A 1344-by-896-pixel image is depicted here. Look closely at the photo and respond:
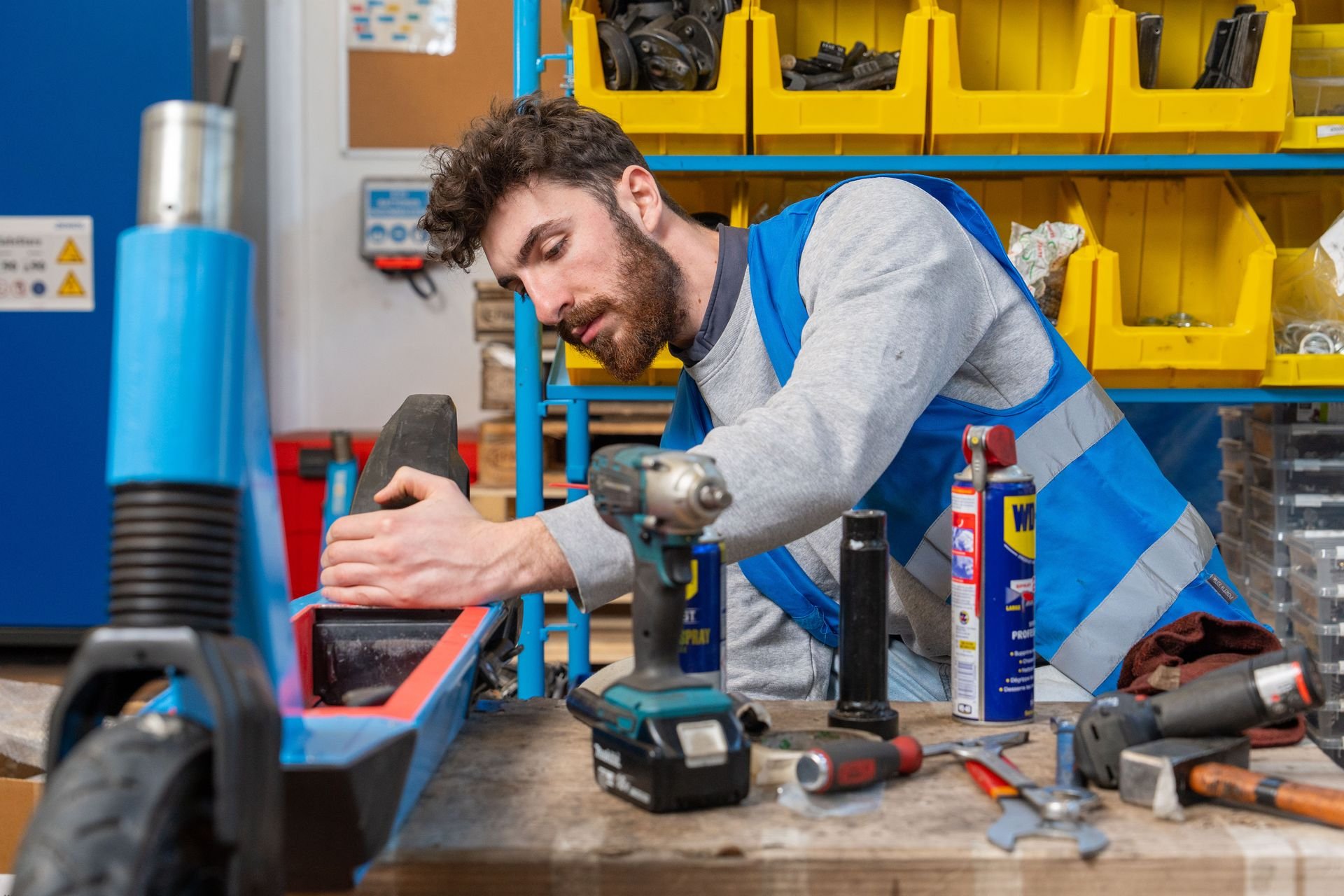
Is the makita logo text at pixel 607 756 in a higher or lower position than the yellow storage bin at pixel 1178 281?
lower

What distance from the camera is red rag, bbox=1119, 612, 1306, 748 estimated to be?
1.09 meters

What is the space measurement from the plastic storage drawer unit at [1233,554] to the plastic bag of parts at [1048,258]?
656 millimetres

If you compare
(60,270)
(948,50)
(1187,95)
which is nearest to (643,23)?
(948,50)

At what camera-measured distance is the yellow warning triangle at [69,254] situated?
9.91ft

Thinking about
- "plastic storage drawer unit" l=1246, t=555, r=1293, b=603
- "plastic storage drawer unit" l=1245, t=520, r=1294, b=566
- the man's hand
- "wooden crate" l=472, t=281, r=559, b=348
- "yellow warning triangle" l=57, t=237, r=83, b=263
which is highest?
"yellow warning triangle" l=57, t=237, r=83, b=263

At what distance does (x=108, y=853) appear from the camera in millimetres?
567

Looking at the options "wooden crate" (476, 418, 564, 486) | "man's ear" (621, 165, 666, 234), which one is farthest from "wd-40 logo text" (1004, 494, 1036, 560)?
"wooden crate" (476, 418, 564, 486)

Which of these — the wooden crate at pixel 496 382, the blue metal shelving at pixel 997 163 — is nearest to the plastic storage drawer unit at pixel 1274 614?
the blue metal shelving at pixel 997 163

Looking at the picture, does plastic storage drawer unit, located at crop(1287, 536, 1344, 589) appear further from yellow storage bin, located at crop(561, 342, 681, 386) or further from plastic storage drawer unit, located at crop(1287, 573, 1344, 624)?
yellow storage bin, located at crop(561, 342, 681, 386)

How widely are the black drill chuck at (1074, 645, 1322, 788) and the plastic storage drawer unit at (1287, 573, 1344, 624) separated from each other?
4.24ft

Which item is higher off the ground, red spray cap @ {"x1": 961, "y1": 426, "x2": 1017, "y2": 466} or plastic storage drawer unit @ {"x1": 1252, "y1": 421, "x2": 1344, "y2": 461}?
red spray cap @ {"x1": 961, "y1": 426, "x2": 1017, "y2": 466}

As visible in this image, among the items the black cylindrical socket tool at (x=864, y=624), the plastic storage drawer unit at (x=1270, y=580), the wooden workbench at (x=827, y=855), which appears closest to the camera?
the wooden workbench at (x=827, y=855)

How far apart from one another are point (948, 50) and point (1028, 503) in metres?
1.20

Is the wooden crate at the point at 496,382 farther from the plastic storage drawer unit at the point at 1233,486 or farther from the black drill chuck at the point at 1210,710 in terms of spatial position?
the black drill chuck at the point at 1210,710
